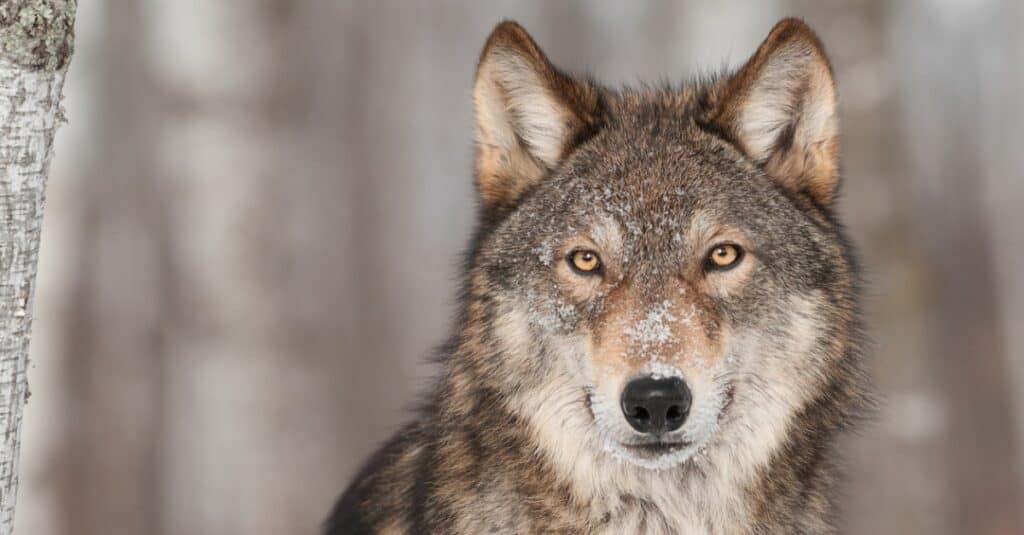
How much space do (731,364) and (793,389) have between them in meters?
0.30

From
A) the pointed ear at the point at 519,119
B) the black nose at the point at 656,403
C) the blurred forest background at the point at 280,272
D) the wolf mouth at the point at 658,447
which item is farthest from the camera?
the blurred forest background at the point at 280,272

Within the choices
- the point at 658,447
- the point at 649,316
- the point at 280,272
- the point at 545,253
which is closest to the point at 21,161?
the point at 545,253

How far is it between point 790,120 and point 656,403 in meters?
1.29

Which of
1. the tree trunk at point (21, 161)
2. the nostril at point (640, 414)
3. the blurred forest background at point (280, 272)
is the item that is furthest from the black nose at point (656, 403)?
the blurred forest background at point (280, 272)

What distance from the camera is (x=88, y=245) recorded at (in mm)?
9898

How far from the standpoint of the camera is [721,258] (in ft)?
10.7

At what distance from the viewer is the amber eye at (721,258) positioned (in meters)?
3.26

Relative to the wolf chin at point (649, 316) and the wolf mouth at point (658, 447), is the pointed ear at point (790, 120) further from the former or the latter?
the wolf mouth at point (658, 447)

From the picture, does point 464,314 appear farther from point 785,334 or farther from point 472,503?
point 785,334

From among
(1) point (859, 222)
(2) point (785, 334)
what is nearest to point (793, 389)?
(2) point (785, 334)

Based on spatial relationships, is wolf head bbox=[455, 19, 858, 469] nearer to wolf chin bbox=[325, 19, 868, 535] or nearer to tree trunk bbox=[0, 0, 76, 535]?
wolf chin bbox=[325, 19, 868, 535]

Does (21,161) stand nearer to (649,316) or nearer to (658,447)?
(649,316)

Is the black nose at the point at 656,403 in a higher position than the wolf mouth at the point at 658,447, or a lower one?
higher

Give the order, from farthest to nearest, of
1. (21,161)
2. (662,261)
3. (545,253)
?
(545,253) < (662,261) < (21,161)
